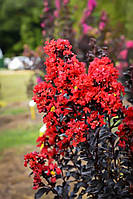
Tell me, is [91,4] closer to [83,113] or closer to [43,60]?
[43,60]

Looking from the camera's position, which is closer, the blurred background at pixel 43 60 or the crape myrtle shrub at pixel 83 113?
the crape myrtle shrub at pixel 83 113

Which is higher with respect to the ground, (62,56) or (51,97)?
(62,56)

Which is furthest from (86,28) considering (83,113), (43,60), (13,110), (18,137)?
(83,113)

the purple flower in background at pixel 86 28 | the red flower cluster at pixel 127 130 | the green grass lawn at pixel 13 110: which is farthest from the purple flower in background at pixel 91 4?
the red flower cluster at pixel 127 130

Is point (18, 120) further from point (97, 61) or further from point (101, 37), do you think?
point (97, 61)

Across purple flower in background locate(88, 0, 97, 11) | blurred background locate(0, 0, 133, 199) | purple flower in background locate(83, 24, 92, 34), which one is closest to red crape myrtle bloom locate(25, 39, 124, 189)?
blurred background locate(0, 0, 133, 199)

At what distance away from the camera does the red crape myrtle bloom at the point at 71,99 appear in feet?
4.37

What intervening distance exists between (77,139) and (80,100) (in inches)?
7.2

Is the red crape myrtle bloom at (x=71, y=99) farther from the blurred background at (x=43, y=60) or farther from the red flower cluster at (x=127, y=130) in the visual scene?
the blurred background at (x=43, y=60)

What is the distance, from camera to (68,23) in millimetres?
6500

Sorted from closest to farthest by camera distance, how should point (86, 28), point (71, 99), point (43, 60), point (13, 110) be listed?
point (71, 99) < point (43, 60) < point (13, 110) < point (86, 28)

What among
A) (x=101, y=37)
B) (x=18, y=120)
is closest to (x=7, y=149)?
(x=18, y=120)

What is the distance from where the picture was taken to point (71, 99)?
134 centimetres

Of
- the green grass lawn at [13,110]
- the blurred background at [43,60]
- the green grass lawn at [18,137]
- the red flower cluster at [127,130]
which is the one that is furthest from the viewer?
the green grass lawn at [13,110]
